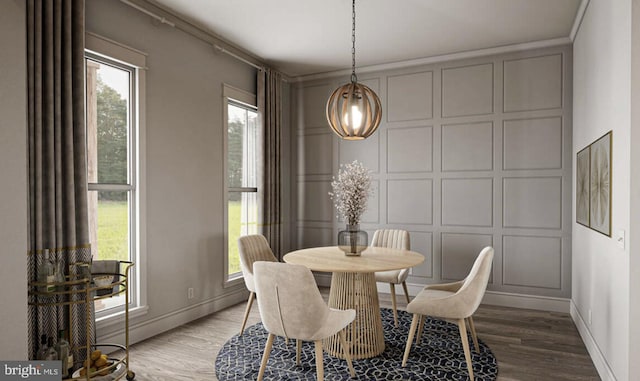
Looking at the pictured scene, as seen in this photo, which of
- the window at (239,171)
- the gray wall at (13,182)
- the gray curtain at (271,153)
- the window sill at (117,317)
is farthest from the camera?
the gray curtain at (271,153)

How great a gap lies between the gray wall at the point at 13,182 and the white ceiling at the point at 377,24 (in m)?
1.58

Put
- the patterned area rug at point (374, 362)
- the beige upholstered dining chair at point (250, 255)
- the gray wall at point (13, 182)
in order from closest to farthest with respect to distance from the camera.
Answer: the gray wall at point (13, 182)
the patterned area rug at point (374, 362)
the beige upholstered dining chair at point (250, 255)

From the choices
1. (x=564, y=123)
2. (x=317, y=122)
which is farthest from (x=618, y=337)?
(x=317, y=122)

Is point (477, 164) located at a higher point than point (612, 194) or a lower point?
higher

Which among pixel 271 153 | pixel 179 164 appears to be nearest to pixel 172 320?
pixel 179 164

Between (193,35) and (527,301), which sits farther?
(527,301)

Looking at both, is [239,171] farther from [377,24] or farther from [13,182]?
[13,182]

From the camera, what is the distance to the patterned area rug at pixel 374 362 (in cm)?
290

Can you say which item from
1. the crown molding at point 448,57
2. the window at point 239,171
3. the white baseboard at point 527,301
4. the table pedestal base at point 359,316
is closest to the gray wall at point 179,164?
the window at point 239,171

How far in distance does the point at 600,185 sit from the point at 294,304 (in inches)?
93.2

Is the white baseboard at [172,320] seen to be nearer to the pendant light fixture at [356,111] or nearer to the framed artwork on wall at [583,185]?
the pendant light fixture at [356,111]

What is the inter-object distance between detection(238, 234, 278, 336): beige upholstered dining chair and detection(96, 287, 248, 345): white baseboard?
626mm

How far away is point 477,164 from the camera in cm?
490

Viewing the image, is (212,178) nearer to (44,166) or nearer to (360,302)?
(44,166)
